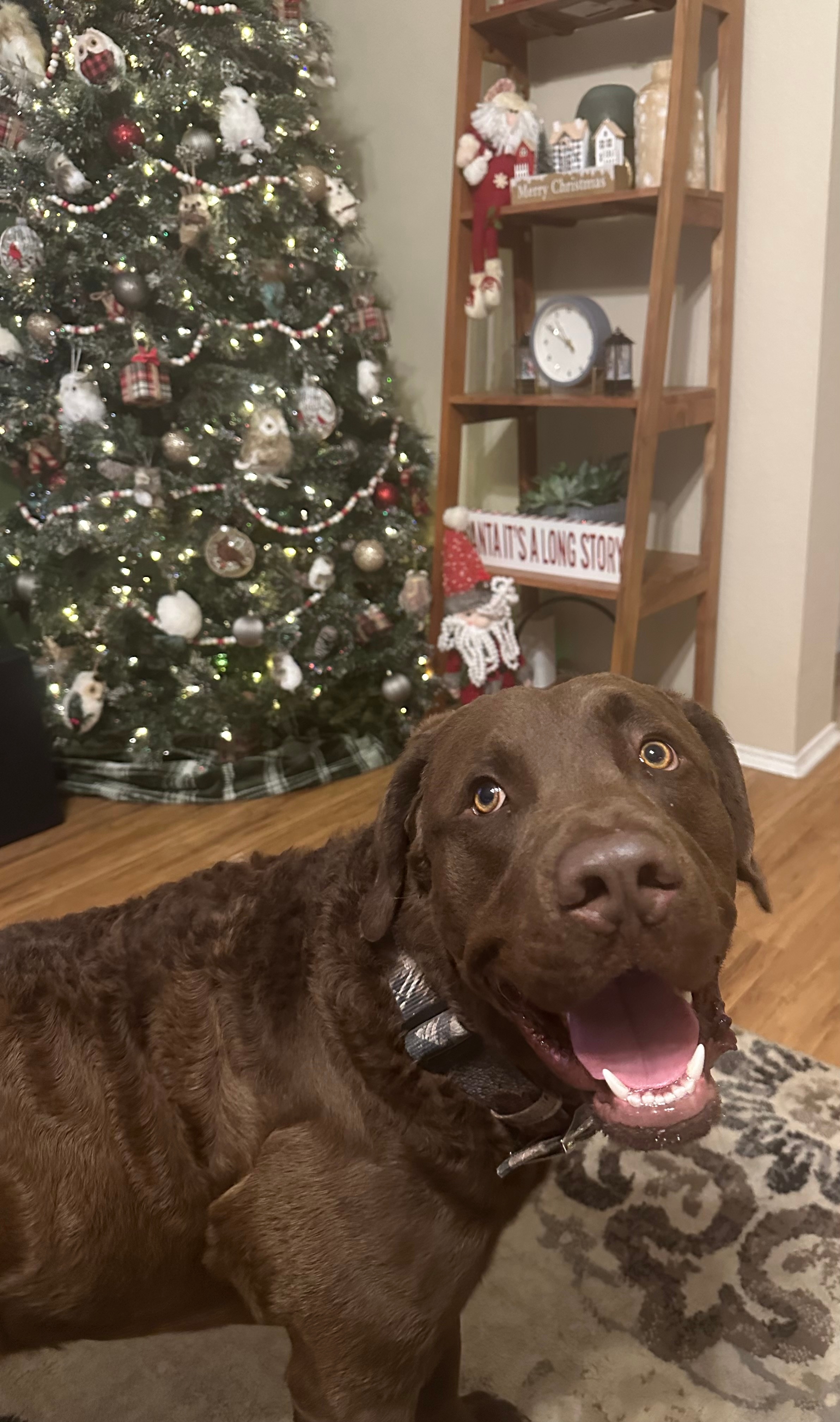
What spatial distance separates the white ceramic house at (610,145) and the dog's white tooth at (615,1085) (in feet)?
8.59

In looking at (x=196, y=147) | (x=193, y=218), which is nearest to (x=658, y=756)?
(x=193, y=218)

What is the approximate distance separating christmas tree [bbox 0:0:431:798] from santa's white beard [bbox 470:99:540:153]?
18.7 inches

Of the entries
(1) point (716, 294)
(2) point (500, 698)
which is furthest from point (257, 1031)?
(1) point (716, 294)

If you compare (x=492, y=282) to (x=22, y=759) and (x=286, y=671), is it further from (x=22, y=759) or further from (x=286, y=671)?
(x=22, y=759)

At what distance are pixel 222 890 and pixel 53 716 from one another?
2211mm

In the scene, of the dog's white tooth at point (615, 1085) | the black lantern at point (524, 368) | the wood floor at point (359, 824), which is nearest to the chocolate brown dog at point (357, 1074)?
the dog's white tooth at point (615, 1085)

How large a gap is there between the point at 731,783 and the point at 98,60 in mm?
2804

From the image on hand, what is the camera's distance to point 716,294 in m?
2.95

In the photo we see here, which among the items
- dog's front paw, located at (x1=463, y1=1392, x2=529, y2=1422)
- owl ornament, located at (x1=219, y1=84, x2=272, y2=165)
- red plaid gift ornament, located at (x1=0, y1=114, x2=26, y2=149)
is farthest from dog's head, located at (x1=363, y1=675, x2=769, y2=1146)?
red plaid gift ornament, located at (x1=0, y1=114, x2=26, y2=149)

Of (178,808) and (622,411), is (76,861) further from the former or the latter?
(622,411)

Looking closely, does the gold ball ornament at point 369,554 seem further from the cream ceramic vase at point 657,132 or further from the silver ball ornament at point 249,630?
the cream ceramic vase at point 657,132

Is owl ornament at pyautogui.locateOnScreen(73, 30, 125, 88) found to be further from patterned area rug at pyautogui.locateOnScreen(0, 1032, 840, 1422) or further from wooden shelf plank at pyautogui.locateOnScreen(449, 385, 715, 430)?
patterned area rug at pyautogui.locateOnScreen(0, 1032, 840, 1422)

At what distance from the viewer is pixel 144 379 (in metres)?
2.92

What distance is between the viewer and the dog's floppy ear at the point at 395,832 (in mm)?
1121
